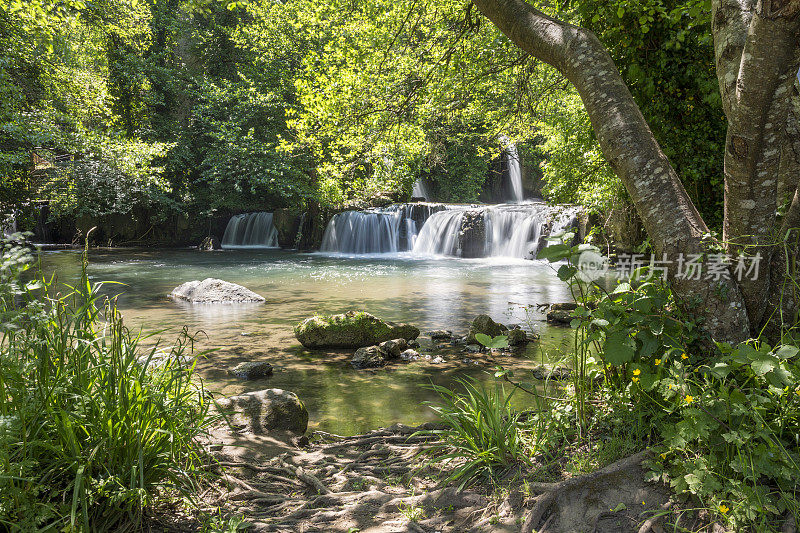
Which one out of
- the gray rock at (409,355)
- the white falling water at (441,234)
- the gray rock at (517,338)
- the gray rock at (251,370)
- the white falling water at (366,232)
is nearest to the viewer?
the gray rock at (251,370)

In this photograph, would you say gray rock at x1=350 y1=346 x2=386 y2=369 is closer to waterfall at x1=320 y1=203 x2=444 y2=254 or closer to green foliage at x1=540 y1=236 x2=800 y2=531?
green foliage at x1=540 y1=236 x2=800 y2=531

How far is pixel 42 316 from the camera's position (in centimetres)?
243

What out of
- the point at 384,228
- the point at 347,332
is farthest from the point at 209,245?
the point at 347,332

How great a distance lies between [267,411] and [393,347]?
9.95ft

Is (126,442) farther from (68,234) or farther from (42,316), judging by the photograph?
(68,234)

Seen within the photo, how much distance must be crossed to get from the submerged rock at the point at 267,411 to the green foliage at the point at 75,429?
149 centimetres

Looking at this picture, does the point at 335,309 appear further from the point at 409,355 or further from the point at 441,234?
the point at 441,234

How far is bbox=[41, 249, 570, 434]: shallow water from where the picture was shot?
5.77 metres

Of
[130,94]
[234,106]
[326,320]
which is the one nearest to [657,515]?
[326,320]

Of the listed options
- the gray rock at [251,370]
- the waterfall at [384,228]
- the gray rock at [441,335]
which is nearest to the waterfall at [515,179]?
the waterfall at [384,228]

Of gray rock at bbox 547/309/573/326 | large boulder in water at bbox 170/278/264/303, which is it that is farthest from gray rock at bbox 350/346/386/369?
large boulder in water at bbox 170/278/264/303

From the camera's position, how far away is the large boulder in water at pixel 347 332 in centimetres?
Answer: 766

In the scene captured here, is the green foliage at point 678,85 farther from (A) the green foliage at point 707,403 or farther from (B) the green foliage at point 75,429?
(B) the green foliage at point 75,429

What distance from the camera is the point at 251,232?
89.1ft
